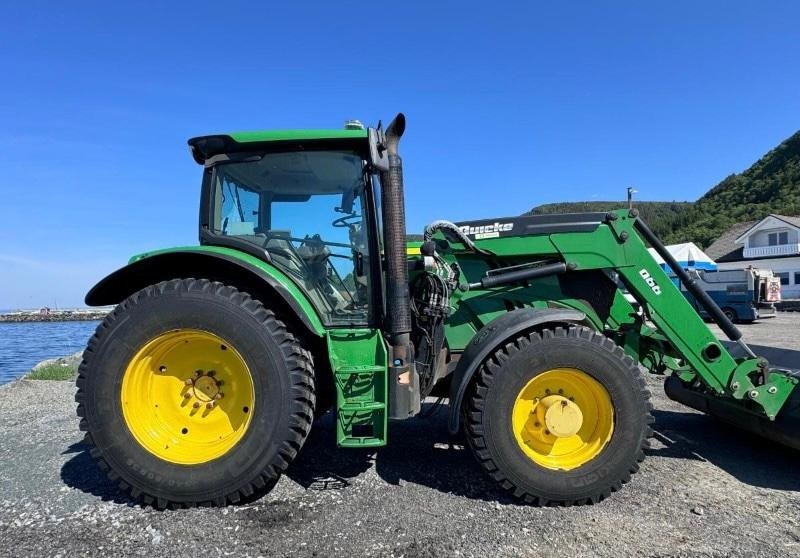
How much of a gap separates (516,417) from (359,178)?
6.07 feet

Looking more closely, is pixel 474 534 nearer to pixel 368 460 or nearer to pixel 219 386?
pixel 368 460

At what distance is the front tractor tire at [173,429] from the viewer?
10.1ft

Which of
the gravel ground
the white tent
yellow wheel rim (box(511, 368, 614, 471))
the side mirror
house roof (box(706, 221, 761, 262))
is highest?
house roof (box(706, 221, 761, 262))

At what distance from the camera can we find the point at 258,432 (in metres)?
3.08

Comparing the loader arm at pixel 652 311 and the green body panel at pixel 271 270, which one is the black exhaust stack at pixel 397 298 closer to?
the green body panel at pixel 271 270

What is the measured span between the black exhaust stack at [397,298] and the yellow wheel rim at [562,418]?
682mm

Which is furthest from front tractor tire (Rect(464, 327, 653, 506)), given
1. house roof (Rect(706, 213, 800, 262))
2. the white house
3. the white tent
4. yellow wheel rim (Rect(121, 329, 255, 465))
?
house roof (Rect(706, 213, 800, 262))

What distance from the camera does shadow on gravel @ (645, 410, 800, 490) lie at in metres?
3.46

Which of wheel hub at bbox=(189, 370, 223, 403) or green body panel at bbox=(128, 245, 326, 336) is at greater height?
green body panel at bbox=(128, 245, 326, 336)

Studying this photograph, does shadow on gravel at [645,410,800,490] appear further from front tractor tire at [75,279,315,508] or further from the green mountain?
the green mountain

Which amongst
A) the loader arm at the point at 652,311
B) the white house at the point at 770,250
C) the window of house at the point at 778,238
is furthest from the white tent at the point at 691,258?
the loader arm at the point at 652,311

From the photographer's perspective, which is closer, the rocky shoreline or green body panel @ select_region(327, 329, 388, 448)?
green body panel @ select_region(327, 329, 388, 448)

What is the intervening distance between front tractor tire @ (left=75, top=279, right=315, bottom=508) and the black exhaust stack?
535 millimetres

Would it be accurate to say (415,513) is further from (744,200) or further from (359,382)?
(744,200)
